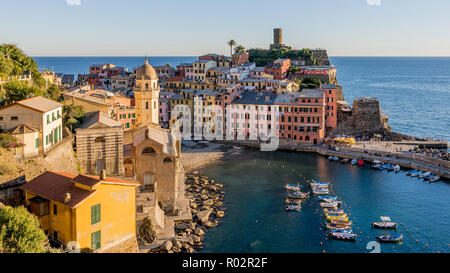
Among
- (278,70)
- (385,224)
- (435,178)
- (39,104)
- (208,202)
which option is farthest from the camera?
(278,70)

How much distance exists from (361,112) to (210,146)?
92.4ft

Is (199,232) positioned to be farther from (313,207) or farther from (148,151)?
(313,207)

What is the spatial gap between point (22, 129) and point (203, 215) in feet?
52.4

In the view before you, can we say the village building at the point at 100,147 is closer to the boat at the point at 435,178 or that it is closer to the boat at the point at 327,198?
the boat at the point at 327,198

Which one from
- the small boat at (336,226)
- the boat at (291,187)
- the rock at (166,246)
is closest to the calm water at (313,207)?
the boat at (291,187)

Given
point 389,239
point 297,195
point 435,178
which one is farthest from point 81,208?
point 435,178

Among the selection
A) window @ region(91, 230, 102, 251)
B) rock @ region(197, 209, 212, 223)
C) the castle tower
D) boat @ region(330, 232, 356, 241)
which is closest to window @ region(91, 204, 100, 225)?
window @ region(91, 230, 102, 251)

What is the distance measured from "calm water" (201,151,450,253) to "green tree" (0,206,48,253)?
15535 mm

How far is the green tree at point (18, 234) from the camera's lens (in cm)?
1506

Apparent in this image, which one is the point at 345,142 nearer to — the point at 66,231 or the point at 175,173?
the point at 175,173

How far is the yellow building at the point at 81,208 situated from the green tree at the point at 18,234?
119 inches

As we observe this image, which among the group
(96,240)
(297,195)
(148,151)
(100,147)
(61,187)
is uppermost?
(100,147)

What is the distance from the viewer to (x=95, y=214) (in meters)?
19.8

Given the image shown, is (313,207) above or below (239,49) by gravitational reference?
below
